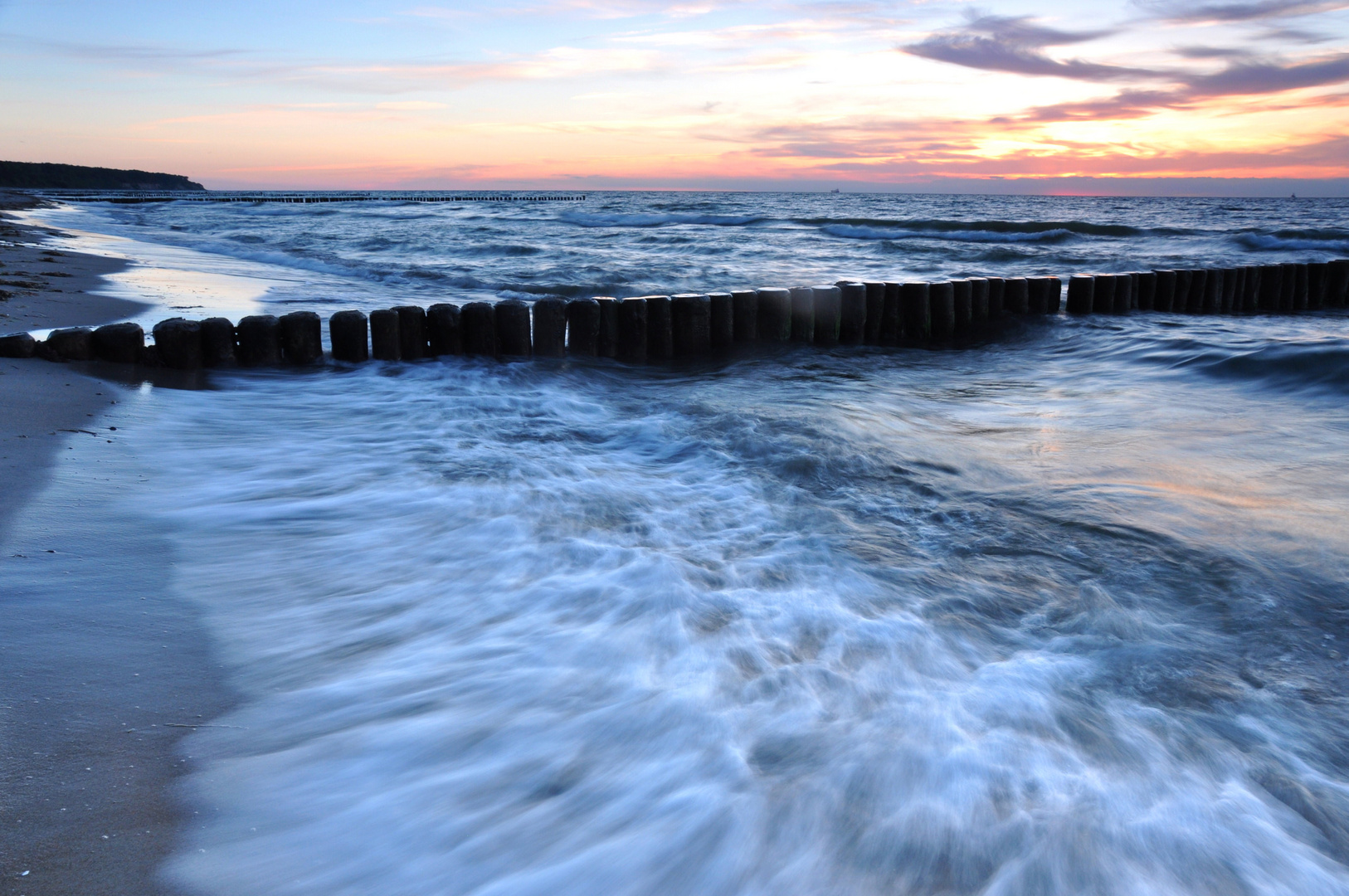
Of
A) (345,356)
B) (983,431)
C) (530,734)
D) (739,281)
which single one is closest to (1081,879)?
(530,734)

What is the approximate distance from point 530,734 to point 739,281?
41.7 feet

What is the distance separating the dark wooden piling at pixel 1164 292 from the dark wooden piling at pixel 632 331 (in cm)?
737

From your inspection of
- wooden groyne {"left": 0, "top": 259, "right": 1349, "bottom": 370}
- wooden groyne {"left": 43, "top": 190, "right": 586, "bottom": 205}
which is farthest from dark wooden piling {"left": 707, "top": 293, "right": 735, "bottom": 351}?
wooden groyne {"left": 43, "top": 190, "right": 586, "bottom": 205}

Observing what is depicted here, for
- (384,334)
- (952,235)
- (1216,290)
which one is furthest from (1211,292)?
(952,235)

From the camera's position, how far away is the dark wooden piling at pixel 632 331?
7.57 m

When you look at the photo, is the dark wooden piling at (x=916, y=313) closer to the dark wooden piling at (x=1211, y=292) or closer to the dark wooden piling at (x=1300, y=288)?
the dark wooden piling at (x=1211, y=292)

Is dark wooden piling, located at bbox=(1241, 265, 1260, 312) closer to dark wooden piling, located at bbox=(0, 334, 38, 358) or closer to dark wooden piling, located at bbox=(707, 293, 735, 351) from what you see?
dark wooden piling, located at bbox=(707, 293, 735, 351)

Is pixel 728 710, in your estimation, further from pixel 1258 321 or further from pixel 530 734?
pixel 1258 321

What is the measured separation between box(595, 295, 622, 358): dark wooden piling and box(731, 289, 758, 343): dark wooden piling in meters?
1.20

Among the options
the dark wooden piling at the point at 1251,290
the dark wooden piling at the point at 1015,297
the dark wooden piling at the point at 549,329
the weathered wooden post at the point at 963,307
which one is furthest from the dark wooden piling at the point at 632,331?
the dark wooden piling at the point at 1251,290

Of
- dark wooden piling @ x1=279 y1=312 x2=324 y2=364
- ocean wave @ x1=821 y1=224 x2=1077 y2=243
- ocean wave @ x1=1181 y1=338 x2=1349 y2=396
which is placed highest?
ocean wave @ x1=821 y1=224 x2=1077 y2=243

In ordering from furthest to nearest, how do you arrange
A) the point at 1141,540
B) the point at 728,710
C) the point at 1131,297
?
the point at 1131,297 → the point at 1141,540 → the point at 728,710

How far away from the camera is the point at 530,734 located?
7.29ft

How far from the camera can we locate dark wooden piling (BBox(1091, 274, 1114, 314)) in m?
10.1
